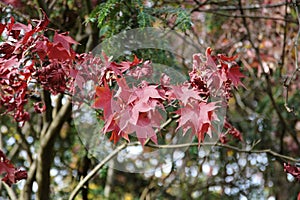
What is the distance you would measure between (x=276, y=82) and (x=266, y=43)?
1.16 feet

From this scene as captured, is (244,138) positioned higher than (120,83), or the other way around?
(120,83)

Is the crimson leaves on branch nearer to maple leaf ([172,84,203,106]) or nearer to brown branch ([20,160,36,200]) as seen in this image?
maple leaf ([172,84,203,106])

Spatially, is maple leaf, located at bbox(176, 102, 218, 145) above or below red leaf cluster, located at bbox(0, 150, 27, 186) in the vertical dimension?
above

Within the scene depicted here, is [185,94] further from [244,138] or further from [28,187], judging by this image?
[244,138]

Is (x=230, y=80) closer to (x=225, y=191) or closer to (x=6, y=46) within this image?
(x=6, y=46)

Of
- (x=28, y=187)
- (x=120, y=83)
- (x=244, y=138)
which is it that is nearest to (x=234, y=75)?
(x=120, y=83)

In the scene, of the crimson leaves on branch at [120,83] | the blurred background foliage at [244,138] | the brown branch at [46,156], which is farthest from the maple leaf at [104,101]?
the blurred background foliage at [244,138]

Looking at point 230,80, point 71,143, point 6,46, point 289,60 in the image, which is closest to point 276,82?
point 289,60

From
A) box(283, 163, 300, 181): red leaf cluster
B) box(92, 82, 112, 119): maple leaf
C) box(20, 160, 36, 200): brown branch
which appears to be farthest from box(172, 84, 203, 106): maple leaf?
box(20, 160, 36, 200): brown branch

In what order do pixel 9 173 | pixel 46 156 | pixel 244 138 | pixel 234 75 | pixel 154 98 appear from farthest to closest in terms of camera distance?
1. pixel 244 138
2. pixel 46 156
3. pixel 9 173
4. pixel 234 75
5. pixel 154 98

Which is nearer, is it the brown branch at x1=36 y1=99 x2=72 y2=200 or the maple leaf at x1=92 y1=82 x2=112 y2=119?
the maple leaf at x1=92 y1=82 x2=112 y2=119

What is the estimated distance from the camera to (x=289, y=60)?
11.0ft

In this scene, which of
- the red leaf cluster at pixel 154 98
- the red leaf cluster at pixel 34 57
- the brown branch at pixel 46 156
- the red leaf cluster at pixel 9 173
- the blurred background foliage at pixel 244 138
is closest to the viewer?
the red leaf cluster at pixel 154 98

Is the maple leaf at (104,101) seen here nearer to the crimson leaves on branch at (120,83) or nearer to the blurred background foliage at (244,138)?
the crimson leaves on branch at (120,83)
